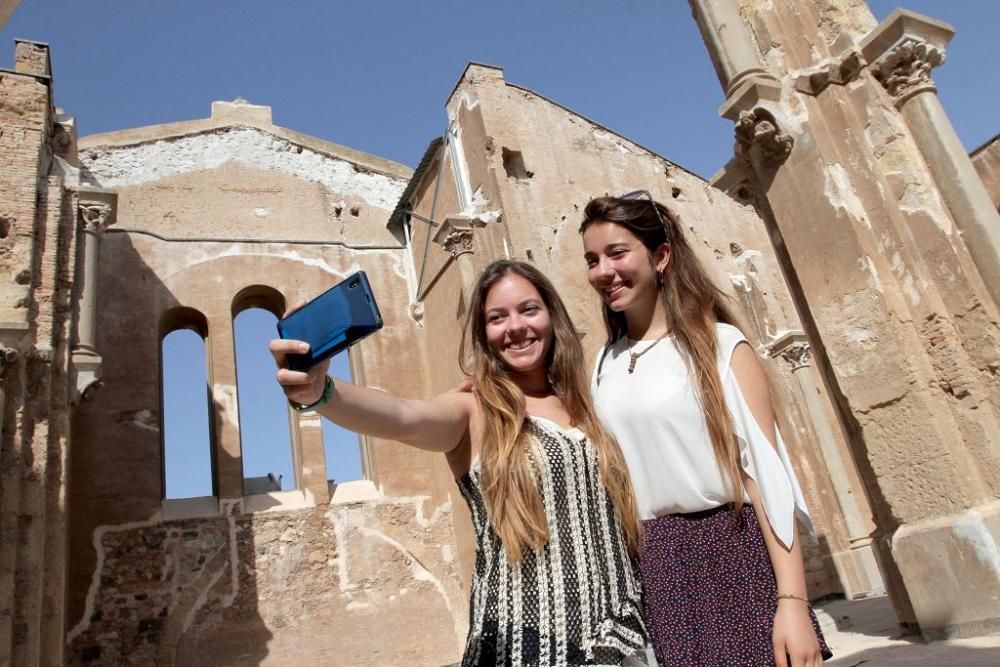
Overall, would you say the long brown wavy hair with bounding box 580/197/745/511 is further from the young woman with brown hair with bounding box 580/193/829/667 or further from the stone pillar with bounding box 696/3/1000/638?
the stone pillar with bounding box 696/3/1000/638

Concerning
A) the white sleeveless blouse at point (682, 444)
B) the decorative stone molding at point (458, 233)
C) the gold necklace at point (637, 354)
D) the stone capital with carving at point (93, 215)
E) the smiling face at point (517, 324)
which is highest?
the stone capital with carving at point (93, 215)

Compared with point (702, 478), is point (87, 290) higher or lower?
higher

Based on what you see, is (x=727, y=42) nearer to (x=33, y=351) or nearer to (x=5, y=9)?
(x=5, y=9)

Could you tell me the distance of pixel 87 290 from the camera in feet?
27.6

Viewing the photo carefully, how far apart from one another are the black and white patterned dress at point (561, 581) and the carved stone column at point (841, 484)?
390 inches

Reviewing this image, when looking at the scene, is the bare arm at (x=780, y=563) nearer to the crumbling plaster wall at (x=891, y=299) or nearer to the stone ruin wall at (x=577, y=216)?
the crumbling plaster wall at (x=891, y=299)

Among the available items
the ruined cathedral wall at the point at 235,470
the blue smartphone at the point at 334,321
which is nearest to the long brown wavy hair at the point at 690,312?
the blue smartphone at the point at 334,321

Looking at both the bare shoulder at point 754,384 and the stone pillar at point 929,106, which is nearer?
the bare shoulder at point 754,384

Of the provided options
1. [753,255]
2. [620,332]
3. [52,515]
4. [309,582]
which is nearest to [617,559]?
[620,332]

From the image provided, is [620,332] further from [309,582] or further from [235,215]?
[235,215]

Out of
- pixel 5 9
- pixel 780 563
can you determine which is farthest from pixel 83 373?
pixel 780 563

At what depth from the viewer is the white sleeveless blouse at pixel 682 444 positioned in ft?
5.22

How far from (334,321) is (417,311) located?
10.4 meters

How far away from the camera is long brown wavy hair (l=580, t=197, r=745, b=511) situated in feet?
5.32
